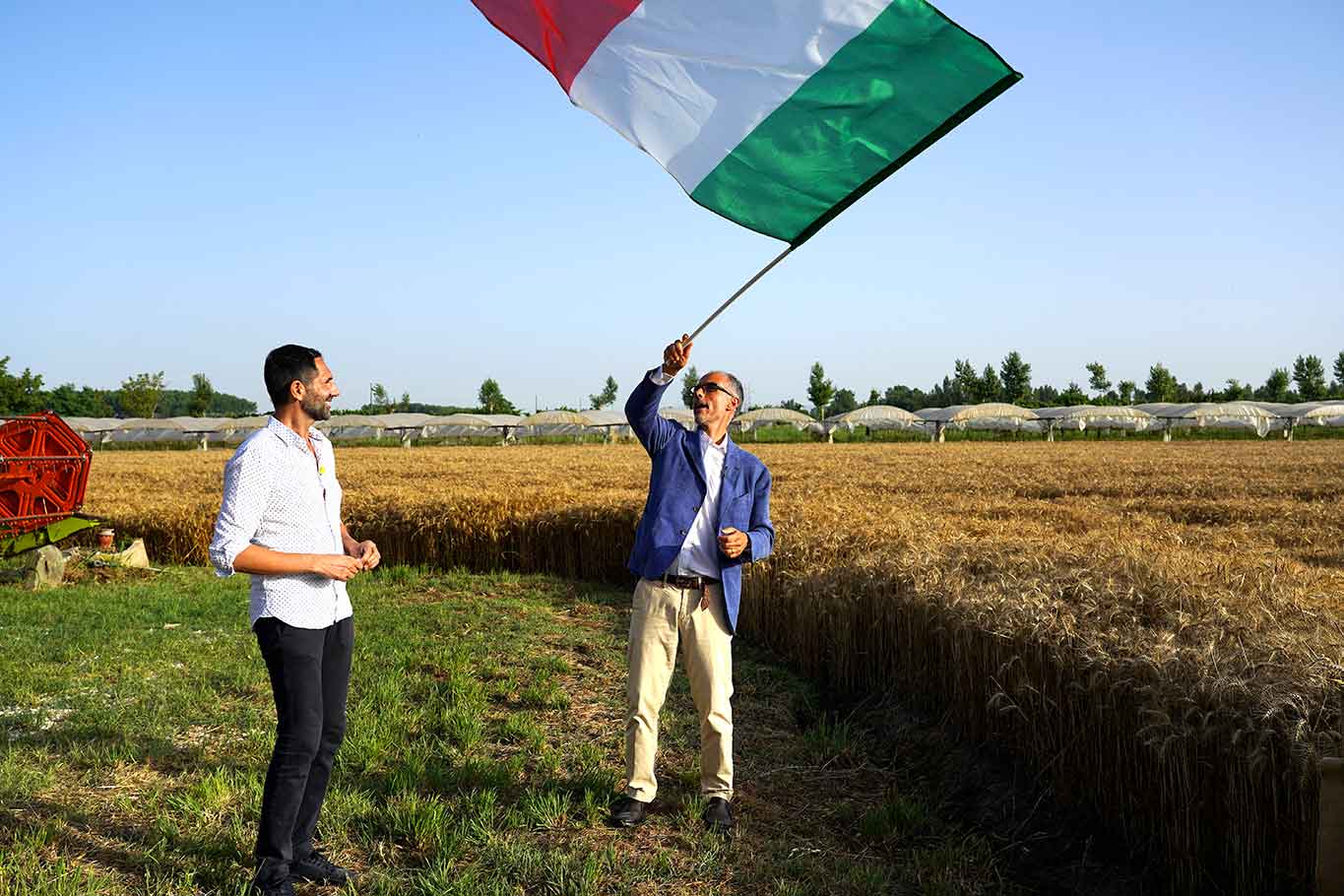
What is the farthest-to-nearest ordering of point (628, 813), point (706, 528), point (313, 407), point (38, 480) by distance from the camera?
point (38, 480)
point (706, 528)
point (628, 813)
point (313, 407)

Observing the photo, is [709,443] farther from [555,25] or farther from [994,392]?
[994,392]

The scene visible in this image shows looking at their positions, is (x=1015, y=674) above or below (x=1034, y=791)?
above

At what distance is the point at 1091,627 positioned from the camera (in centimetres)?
536

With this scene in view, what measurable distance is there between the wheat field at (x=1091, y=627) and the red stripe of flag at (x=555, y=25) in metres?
4.01

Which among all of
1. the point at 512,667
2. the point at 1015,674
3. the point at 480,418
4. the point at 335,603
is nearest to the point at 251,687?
the point at 512,667

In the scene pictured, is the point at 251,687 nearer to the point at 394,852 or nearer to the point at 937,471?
the point at 394,852

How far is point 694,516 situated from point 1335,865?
9.67ft

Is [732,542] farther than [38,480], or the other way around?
[38,480]

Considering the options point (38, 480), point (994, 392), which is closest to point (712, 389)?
point (38, 480)

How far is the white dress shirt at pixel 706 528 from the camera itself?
16.3 ft

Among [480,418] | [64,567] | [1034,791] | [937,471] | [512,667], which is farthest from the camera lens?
[480,418]

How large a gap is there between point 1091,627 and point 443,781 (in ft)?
12.2

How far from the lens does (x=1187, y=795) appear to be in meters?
4.27

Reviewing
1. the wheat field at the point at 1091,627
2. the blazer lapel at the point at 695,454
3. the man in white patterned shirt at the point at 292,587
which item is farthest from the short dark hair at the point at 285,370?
the wheat field at the point at 1091,627
